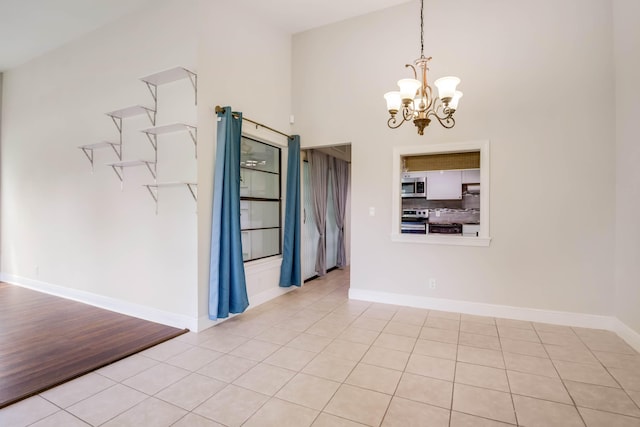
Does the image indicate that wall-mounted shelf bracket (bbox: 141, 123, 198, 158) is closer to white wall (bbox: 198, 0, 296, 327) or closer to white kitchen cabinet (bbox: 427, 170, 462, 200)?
white wall (bbox: 198, 0, 296, 327)

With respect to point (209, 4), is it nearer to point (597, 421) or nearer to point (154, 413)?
point (154, 413)

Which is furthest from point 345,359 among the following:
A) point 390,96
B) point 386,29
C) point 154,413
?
point 386,29

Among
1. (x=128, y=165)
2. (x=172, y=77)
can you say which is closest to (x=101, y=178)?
(x=128, y=165)

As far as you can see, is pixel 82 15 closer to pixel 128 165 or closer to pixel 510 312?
pixel 128 165

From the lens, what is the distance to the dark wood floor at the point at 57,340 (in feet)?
7.57

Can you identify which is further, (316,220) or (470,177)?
A: (470,177)

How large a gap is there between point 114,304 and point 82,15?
3.48 metres

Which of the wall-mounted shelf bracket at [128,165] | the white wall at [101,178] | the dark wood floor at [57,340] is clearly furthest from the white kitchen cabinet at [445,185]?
the dark wood floor at [57,340]

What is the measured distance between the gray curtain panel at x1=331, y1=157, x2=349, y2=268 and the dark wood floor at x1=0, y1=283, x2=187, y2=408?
148 inches

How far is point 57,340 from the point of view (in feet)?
9.78

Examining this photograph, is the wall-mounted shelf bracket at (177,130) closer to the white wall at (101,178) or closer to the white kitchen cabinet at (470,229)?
the white wall at (101,178)

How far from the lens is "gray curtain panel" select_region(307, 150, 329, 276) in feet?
17.6

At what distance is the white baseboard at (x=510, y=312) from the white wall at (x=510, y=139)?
7 centimetres

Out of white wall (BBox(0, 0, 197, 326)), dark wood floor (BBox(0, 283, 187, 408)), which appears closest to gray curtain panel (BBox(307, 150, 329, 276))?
white wall (BBox(0, 0, 197, 326))
